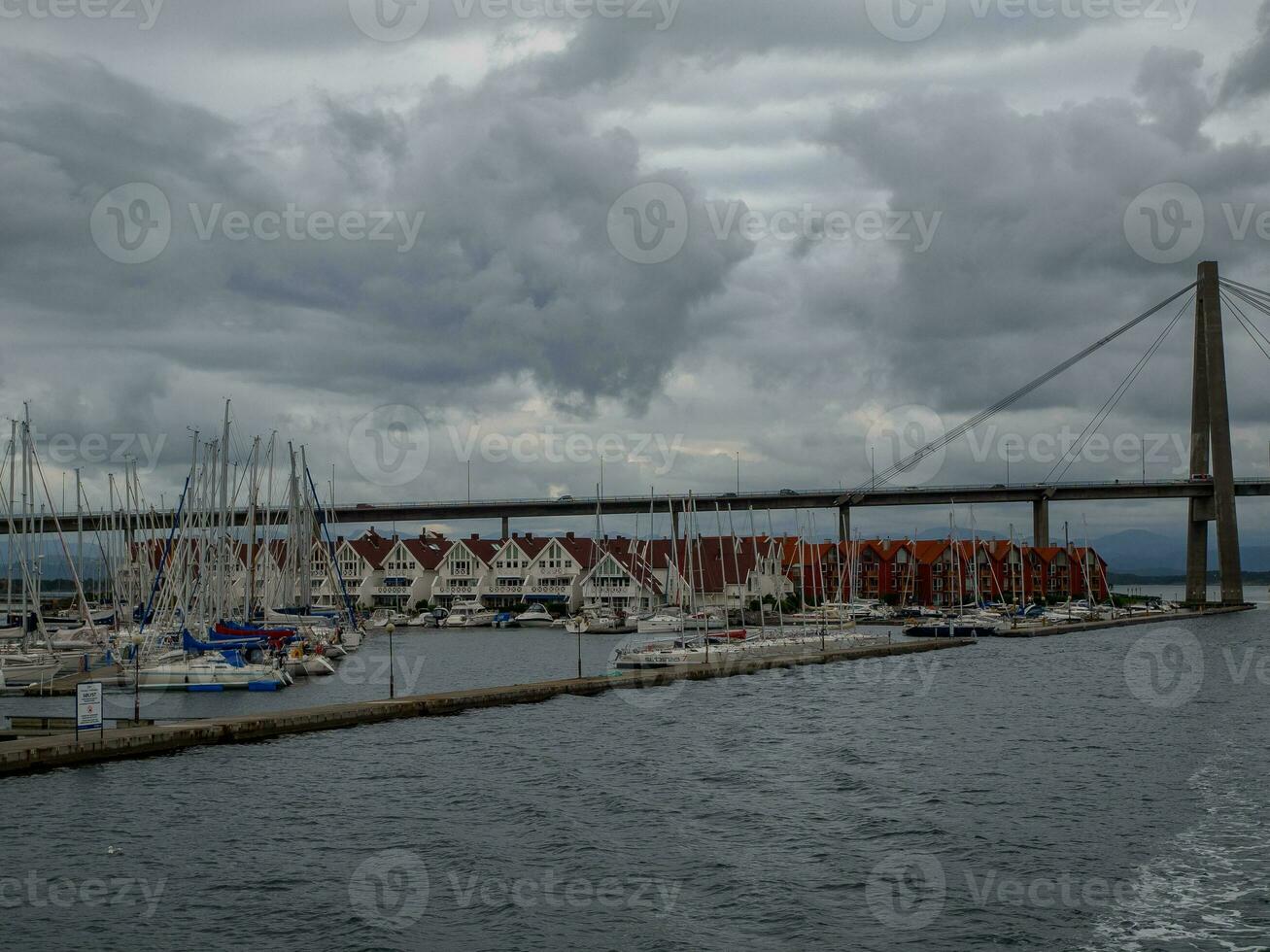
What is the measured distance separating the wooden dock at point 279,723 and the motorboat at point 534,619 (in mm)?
64575

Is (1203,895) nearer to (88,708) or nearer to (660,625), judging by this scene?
(88,708)

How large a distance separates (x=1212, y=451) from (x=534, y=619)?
79.2 meters

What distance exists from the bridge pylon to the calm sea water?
3717 inches

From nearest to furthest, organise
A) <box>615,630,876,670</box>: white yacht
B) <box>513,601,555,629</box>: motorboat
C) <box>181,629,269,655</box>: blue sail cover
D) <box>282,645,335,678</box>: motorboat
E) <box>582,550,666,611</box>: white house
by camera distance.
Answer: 1. <box>181,629,269,655</box>: blue sail cover
2. <box>282,645,335,678</box>: motorboat
3. <box>615,630,876,670</box>: white yacht
4. <box>513,601,555,629</box>: motorboat
5. <box>582,550,666,611</box>: white house

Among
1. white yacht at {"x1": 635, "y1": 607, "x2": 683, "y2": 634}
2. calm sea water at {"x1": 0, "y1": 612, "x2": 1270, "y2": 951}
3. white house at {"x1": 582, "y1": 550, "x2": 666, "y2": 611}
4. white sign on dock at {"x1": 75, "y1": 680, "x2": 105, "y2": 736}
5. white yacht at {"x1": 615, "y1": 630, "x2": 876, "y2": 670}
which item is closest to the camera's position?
calm sea water at {"x1": 0, "y1": 612, "x2": 1270, "y2": 951}

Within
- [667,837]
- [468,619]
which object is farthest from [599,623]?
[667,837]

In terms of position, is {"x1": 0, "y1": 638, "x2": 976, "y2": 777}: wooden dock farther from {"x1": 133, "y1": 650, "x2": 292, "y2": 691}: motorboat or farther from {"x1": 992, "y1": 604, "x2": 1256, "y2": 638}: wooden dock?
{"x1": 992, "y1": 604, "x2": 1256, "y2": 638}: wooden dock

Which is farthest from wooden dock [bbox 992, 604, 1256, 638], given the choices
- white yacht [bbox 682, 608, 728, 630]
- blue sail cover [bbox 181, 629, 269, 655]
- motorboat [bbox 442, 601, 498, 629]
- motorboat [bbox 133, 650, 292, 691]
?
motorboat [bbox 133, 650, 292, 691]

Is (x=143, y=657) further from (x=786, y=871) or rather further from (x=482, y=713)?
(x=786, y=871)

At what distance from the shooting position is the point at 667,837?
27.9 meters

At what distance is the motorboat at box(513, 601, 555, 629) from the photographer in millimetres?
128625

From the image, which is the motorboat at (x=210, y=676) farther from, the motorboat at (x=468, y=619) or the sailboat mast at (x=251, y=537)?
the motorboat at (x=468, y=619)

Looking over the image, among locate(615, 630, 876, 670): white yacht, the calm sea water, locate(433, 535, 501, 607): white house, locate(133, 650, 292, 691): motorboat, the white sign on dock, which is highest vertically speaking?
locate(433, 535, 501, 607): white house

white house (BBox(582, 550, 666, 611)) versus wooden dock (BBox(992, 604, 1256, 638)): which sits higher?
white house (BBox(582, 550, 666, 611))
